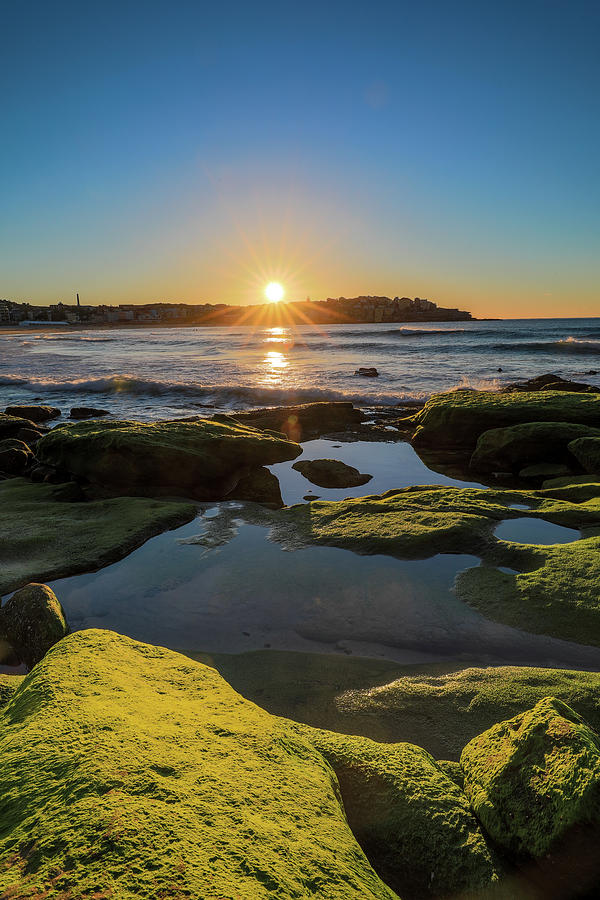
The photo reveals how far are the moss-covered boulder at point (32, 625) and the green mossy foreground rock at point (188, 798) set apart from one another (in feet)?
4.32

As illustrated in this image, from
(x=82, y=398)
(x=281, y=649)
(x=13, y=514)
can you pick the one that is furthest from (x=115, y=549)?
(x=82, y=398)

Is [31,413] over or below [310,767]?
over

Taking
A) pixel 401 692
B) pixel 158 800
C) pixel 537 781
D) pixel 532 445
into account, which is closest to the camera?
pixel 158 800

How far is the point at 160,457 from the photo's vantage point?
25.0 feet

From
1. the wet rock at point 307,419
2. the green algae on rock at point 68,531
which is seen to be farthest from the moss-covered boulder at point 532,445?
the green algae on rock at point 68,531

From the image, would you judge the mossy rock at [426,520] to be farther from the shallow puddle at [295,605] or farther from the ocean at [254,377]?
the ocean at [254,377]

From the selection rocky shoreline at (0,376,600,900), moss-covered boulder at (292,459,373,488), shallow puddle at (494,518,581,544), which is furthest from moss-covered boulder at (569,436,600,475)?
moss-covered boulder at (292,459,373,488)

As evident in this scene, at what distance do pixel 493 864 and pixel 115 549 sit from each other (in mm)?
4441

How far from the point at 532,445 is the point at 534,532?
3.97 m

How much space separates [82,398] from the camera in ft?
67.7

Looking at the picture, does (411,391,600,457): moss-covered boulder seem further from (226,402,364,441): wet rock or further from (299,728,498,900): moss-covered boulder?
(299,728,498,900): moss-covered boulder

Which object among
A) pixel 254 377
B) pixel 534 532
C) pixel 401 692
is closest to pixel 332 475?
pixel 534 532

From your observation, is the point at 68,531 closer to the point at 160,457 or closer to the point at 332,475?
the point at 160,457

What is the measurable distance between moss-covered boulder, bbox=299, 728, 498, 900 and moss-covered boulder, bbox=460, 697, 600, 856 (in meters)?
0.11
